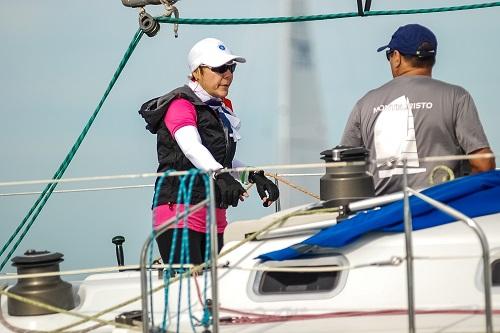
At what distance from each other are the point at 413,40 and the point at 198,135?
115 cm

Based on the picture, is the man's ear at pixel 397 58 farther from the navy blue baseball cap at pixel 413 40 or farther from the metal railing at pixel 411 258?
the metal railing at pixel 411 258

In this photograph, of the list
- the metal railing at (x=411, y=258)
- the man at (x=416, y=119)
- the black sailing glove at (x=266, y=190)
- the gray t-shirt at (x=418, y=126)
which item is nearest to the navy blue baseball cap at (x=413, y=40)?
the man at (x=416, y=119)

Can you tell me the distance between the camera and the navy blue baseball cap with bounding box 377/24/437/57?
18.2 feet

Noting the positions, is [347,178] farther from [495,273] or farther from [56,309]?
[56,309]

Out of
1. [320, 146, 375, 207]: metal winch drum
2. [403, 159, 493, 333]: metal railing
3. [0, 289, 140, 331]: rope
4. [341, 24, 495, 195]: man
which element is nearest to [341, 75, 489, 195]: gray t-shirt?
[341, 24, 495, 195]: man

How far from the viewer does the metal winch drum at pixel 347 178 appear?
5336mm

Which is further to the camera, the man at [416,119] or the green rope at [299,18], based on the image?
the green rope at [299,18]

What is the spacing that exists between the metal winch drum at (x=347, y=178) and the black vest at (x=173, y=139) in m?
0.66

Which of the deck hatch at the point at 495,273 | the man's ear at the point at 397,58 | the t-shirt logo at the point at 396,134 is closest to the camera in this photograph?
the deck hatch at the point at 495,273

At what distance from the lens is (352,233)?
512 cm

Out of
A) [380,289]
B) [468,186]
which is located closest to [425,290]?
[380,289]

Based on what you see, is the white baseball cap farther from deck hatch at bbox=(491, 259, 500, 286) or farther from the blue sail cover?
deck hatch at bbox=(491, 259, 500, 286)

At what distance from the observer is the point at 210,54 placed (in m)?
5.86

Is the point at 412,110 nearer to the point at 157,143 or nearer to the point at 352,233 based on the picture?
the point at 352,233
